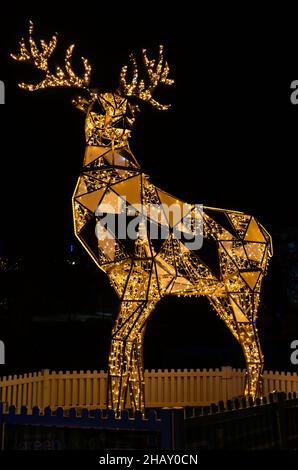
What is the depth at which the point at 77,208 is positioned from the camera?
26.2ft

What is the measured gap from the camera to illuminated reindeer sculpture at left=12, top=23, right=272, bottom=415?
7832mm

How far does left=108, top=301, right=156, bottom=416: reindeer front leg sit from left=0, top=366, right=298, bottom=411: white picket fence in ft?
8.11

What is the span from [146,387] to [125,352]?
11.3 ft

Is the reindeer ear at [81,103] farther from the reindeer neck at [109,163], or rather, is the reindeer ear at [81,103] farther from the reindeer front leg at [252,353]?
the reindeer front leg at [252,353]

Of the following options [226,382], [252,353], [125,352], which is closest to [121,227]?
[125,352]

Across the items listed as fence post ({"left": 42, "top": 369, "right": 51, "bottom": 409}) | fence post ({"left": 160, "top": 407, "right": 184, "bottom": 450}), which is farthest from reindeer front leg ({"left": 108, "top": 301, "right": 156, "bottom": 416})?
fence post ({"left": 42, "top": 369, "right": 51, "bottom": 409})

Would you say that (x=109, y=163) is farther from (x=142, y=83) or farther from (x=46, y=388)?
(x=46, y=388)

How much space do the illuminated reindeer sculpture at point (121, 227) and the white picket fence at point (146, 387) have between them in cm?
267

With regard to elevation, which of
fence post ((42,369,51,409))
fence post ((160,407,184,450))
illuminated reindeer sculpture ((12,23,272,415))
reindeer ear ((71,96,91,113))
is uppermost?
reindeer ear ((71,96,91,113))

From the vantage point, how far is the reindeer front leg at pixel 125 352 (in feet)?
25.5

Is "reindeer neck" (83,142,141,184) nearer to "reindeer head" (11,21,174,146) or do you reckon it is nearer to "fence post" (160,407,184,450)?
"reindeer head" (11,21,174,146)

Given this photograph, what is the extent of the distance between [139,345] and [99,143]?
2.64m
